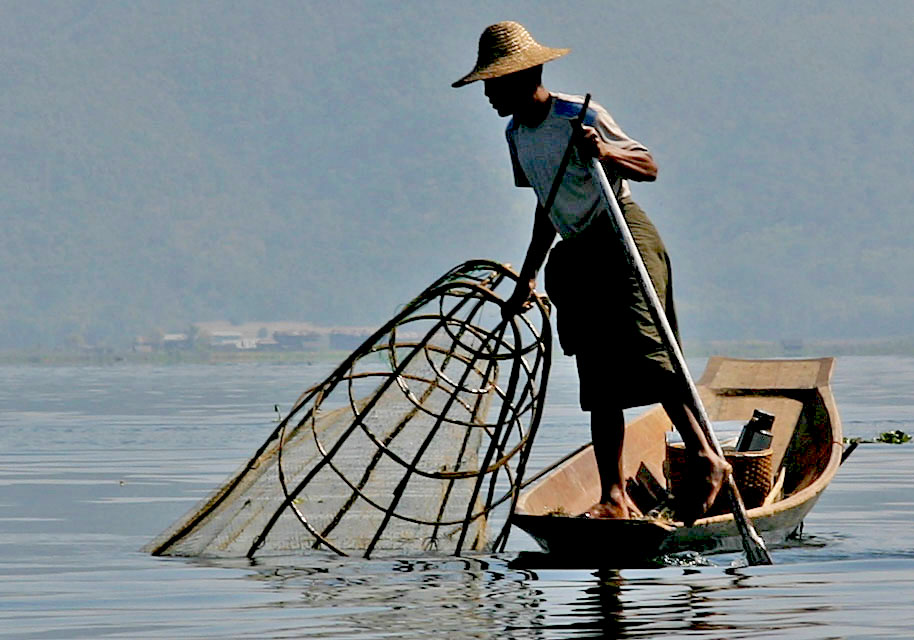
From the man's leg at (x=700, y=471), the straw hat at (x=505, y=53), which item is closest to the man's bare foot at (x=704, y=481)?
the man's leg at (x=700, y=471)

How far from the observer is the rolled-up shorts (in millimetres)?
8547

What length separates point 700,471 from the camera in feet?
27.7

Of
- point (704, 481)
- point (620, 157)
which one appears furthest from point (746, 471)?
point (620, 157)

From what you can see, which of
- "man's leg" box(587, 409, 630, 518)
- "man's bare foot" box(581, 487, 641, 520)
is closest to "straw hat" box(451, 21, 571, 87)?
"man's leg" box(587, 409, 630, 518)

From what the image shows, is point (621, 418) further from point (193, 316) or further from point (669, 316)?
point (193, 316)

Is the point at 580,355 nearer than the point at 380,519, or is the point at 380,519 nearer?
the point at 580,355

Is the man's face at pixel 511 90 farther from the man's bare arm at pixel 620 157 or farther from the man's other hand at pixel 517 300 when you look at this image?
the man's other hand at pixel 517 300

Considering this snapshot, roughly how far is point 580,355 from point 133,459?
10068 millimetres

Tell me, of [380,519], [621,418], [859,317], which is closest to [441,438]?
[380,519]

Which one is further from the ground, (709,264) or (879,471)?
(709,264)

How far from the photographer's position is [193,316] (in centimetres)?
19262

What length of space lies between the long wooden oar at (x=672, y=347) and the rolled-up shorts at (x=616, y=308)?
11 cm

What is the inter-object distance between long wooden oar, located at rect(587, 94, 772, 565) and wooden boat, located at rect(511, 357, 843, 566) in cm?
9

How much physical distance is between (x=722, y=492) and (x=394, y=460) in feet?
5.61
